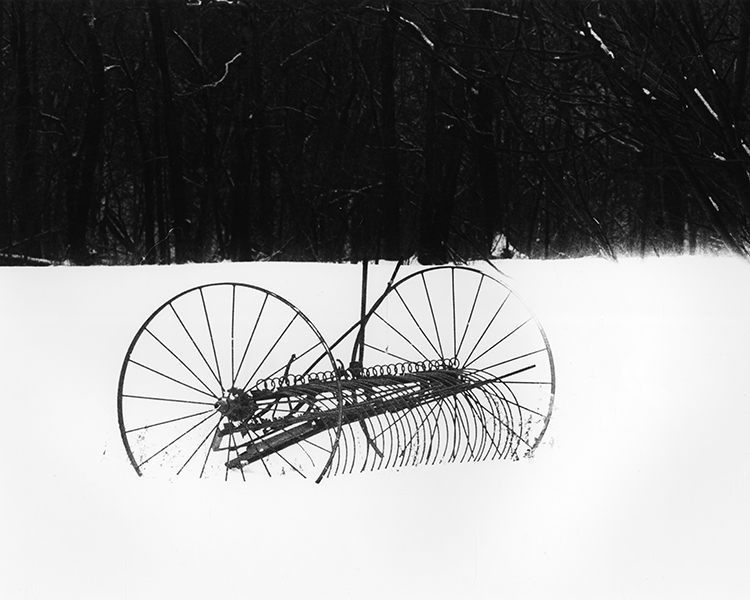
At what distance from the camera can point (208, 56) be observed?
505 cm

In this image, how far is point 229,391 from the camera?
13.4ft

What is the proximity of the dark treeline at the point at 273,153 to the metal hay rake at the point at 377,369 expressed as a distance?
361 mm

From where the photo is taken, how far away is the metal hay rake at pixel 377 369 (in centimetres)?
455

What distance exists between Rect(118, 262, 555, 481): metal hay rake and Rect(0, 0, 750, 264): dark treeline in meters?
0.36

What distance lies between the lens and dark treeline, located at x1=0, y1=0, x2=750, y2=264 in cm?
500

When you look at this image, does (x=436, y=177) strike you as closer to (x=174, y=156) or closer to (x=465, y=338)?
(x=465, y=338)

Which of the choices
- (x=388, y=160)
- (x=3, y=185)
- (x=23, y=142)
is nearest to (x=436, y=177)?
(x=388, y=160)

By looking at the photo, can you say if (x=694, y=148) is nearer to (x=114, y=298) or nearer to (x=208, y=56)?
(x=208, y=56)

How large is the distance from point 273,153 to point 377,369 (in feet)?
4.48

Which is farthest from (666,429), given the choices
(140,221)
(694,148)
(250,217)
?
(140,221)

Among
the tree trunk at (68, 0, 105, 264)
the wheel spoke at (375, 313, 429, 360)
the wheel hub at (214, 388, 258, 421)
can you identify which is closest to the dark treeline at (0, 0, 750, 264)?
the tree trunk at (68, 0, 105, 264)

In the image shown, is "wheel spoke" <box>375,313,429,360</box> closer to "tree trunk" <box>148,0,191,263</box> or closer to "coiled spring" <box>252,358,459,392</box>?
"coiled spring" <box>252,358,459,392</box>

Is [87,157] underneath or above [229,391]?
above

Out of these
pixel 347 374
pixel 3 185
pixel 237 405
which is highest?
pixel 3 185
